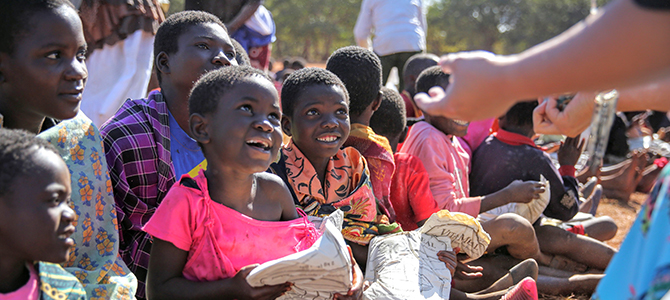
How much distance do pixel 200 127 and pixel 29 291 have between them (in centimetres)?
80

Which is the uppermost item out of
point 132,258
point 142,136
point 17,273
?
point 142,136

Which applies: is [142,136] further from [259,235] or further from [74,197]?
[259,235]

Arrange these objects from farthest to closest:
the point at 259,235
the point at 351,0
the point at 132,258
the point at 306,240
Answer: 1. the point at 351,0
2. the point at 132,258
3. the point at 306,240
4. the point at 259,235

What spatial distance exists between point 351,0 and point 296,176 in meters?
36.4

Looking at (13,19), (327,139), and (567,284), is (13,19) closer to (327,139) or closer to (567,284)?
(327,139)

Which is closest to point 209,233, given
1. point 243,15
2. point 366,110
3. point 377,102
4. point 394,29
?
point 366,110

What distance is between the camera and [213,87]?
2.07 m

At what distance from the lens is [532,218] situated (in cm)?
363

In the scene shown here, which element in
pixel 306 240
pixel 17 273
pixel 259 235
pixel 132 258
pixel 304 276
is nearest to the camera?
pixel 17 273

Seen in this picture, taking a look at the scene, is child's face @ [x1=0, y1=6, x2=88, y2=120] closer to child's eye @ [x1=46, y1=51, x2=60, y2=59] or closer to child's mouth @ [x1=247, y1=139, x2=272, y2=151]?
child's eye @ [x1=46, y1=51, x2=60, y2=59]

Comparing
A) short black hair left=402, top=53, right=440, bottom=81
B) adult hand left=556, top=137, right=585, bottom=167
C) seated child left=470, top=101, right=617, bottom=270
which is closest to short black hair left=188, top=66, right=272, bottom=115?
seated child left=470, top=101, right=617, bottom=270

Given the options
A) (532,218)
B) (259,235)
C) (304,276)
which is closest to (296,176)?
(259,235)

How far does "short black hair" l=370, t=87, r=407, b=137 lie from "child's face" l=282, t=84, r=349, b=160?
853 millimetres

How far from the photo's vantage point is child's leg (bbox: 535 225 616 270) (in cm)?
377
